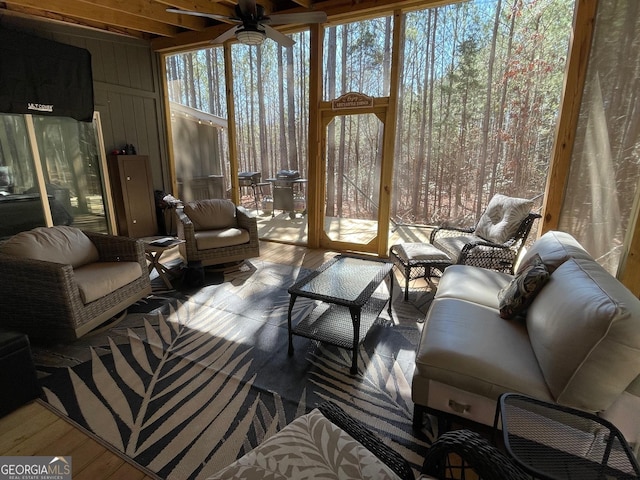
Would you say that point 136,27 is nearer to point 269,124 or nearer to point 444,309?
point 269,124

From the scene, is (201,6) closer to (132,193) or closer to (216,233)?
(132,193)

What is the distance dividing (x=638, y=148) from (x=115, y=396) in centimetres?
421

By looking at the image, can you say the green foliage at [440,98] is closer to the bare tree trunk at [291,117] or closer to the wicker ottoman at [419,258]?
the bare tree trunk at [291,117]

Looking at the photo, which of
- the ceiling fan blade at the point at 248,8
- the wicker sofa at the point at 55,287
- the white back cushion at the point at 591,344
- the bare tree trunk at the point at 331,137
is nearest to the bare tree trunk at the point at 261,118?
the bare tree trunk at the point at 331,137

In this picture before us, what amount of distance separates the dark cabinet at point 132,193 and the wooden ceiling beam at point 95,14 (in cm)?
173

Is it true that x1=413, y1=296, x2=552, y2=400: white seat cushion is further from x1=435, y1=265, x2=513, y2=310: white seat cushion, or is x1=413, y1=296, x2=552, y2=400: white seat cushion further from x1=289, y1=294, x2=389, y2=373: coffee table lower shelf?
x1=289, y1=294, x2=389, y2=373: coffee table lower shelf

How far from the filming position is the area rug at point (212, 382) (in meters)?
1.59

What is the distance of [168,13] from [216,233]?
317cm

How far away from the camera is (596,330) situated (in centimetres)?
119

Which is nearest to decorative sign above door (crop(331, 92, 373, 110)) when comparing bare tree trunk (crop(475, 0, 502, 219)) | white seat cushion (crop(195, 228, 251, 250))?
bare tree trunk (crop(475, 0, 502, 219))

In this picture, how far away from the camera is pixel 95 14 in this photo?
4.11m

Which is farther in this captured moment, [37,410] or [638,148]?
[638,148]

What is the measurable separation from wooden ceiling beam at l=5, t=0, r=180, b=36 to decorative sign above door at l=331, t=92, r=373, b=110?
116 inches

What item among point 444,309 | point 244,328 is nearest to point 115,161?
point 244,328
